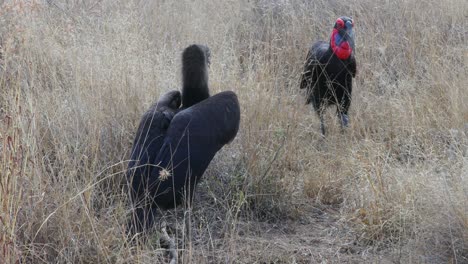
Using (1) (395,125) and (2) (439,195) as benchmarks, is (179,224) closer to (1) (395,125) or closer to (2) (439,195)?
(2) (439,195)

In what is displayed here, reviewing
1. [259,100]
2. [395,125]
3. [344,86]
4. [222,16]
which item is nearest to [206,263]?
[259,100]

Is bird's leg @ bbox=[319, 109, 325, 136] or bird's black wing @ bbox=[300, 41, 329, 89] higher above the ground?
bird's black wing @ bbox=[300, 41, 329, 89]

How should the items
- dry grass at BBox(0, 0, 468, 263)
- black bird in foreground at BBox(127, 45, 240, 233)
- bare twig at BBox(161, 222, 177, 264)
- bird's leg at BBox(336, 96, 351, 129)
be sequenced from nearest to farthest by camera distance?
dry grass at BBox(0, 0, 468, 263)
bare twig at BBox(161, 222, 177, 264)
black bird in foreground at BBox(127, 45, 240, 233)
bird's leg at BBox(336, 96, 351, 129)

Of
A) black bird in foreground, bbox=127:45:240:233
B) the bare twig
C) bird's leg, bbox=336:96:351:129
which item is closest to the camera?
the bare twig

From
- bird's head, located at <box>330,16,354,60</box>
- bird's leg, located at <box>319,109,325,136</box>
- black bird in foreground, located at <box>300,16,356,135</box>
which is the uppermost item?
bird's head, located at <box>330,16,354,60</box>

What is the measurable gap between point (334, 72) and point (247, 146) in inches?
70.0

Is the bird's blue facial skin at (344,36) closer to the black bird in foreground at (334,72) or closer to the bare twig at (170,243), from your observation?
the black bird in foreground at (334,72)

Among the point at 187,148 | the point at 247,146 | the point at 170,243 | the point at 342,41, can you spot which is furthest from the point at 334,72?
the point at 170,243

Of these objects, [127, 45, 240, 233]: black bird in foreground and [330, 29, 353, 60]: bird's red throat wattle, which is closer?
[127, 45, 240, 233]: black bird in foreground

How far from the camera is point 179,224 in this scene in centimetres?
403

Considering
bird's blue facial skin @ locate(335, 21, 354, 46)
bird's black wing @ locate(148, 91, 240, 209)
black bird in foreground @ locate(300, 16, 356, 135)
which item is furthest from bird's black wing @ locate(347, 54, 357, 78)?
bird's black wing @ locate(148, 91, 240, 209)

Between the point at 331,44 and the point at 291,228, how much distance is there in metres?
2.32

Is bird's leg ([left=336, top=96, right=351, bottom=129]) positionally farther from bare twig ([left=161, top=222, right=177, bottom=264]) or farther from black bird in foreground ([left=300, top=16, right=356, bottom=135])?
bare twig ([left=161, top=222, right=177, bottom=264])

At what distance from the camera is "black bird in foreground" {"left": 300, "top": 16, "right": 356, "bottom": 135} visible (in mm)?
5871
